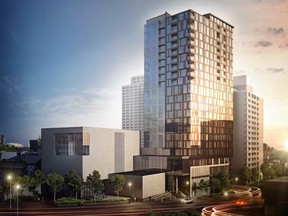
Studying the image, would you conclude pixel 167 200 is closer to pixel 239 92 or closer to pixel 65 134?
pixel 65 134

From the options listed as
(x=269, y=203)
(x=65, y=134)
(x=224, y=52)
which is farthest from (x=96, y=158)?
(x=224, y=52)

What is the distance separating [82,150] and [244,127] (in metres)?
43.3

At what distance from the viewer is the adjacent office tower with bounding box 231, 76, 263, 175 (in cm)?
7494

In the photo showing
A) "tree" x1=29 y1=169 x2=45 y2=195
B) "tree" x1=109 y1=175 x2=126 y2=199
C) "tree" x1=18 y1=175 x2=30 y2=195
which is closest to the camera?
"tree" x1=18 y1=175 x2=30 y2=195

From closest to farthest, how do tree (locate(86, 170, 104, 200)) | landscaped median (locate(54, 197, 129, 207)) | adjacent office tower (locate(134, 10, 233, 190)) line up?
landscaped median (locate(54, 197, 129, 207)), tree (locate(86, 170, 104, 200)), adjacent office tower (locate(134, 10, 233, 190))

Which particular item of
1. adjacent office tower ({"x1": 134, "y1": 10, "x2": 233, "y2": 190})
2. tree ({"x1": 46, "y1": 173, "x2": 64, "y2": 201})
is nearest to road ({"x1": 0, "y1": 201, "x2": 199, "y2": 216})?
tree ({"x1": 46, "y1": 173, "x2": 64, "y2": 201})

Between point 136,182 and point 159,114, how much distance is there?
62.2 feet

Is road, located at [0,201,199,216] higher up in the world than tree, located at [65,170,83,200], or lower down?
lower down

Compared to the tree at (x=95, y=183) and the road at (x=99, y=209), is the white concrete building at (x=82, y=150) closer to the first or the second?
the tree at (x=95, y=183)

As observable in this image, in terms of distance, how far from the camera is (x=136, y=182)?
4594 cm

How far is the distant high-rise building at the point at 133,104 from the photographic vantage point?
123188mm

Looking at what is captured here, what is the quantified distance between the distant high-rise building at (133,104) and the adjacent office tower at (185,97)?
2303 inches

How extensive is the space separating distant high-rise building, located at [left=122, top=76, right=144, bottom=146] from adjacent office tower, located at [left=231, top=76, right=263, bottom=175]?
49011 millimetres

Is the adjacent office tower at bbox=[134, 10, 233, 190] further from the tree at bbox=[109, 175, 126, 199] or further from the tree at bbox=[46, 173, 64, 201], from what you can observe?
the tree at bbox=[46, 173, 64, 201]
